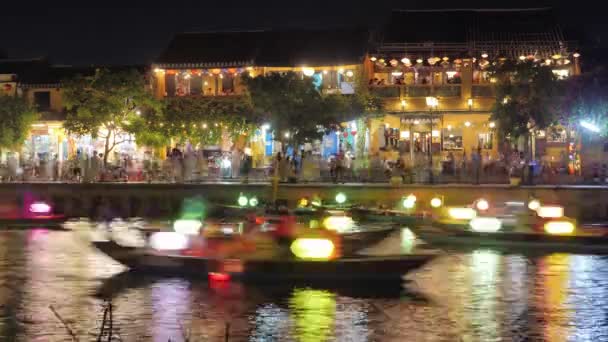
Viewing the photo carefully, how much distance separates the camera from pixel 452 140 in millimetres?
52094

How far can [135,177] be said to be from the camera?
159ft

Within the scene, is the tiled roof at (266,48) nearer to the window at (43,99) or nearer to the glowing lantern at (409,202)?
the window at (43,99)

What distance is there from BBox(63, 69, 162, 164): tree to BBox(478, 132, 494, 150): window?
16.6 m

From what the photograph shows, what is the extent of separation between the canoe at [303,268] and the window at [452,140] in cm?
2841

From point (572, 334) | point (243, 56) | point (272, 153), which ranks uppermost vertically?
point (243, 56)

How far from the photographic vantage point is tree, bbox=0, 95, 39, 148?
2149 inches

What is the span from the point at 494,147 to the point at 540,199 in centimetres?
1113

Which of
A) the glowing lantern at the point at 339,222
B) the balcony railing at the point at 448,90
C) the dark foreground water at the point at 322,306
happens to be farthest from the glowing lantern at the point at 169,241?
the balcony railing at the point at 448,90

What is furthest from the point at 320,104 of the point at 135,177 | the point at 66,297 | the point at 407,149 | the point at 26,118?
the point at 66,297

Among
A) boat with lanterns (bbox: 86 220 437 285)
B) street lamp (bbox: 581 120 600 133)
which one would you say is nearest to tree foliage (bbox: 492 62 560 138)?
street lamp (bbox: 581 120 600 133)

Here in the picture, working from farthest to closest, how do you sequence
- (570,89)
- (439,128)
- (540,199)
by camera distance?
(439,128) < (570,89) < (540,199)

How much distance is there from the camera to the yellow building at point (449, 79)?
50.5 meters

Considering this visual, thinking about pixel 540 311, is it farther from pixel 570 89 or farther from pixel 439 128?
pixel 439 128

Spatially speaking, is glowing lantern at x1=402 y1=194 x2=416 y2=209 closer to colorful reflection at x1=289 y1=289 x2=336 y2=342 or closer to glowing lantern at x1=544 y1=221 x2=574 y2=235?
glowing lantern at x1=544 y1=221 x2=574 y2=235
